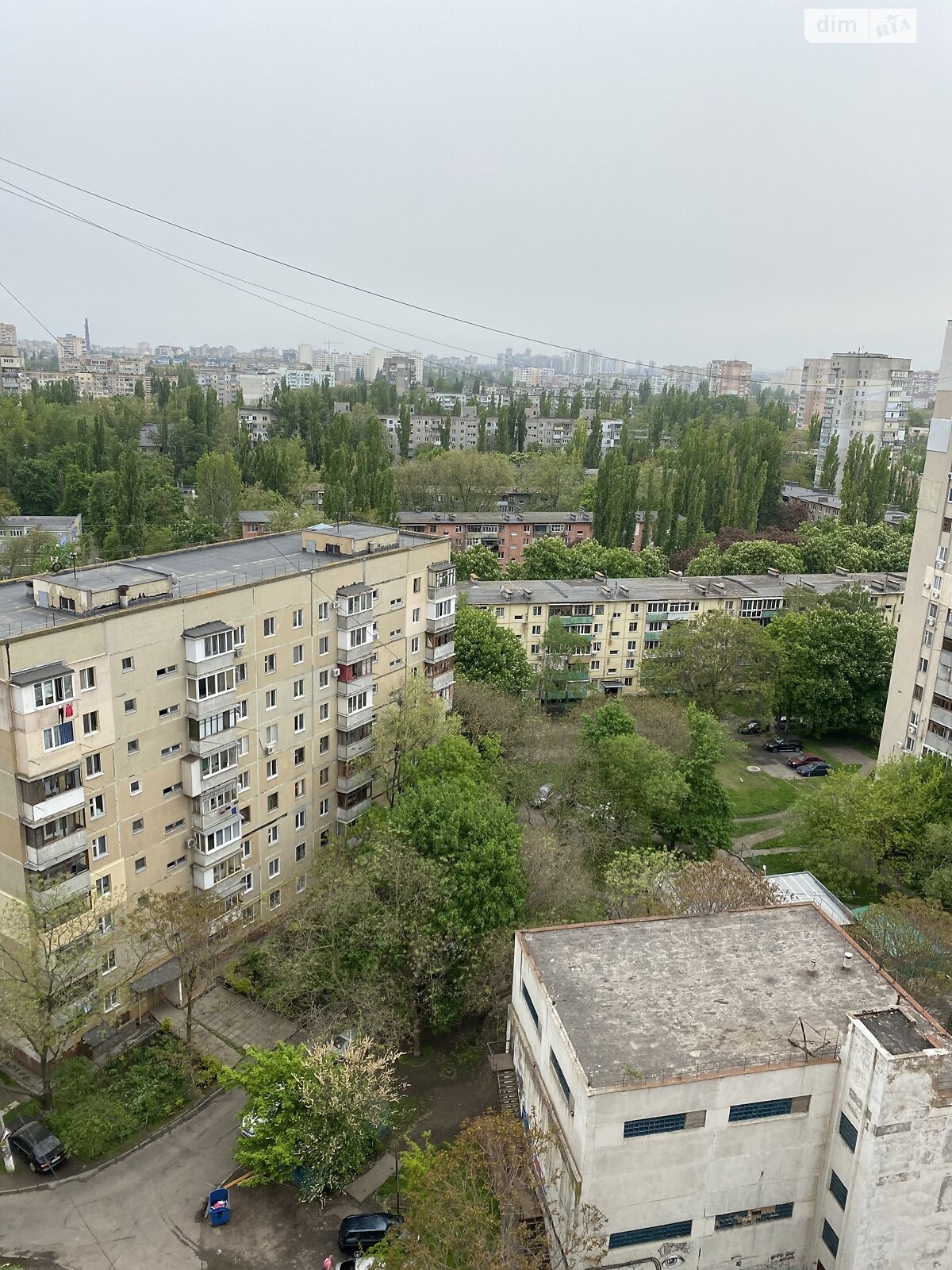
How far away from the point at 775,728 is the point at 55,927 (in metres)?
39.2

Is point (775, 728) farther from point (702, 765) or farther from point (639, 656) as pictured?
point (702, 765)

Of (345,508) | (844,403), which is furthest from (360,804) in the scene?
(844,403)

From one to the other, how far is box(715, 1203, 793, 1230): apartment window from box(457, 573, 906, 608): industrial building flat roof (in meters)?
35.2

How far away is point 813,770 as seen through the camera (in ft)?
142

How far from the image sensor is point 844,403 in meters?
116

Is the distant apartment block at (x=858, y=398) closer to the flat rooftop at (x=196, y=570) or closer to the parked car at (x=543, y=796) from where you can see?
the parked car at (x=543, y=796)

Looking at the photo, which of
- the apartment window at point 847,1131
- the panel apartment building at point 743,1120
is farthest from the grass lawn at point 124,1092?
the apartment window at point 847,1131

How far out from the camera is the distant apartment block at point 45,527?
202 feet

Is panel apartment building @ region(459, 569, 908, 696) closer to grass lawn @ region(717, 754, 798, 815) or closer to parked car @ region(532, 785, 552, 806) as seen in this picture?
grass lawn @ region(717, 754, 798, 815)

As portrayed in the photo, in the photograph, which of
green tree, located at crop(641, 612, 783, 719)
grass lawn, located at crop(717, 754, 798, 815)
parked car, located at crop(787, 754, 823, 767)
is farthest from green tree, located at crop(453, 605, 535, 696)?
parked car, located at crop(787, 754, 823, 767)

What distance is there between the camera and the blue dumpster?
60.3 feet

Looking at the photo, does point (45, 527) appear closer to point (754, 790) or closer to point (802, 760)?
point (754, 790)

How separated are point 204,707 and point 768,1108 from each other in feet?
53.7

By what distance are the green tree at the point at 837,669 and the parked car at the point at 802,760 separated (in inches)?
91.6
